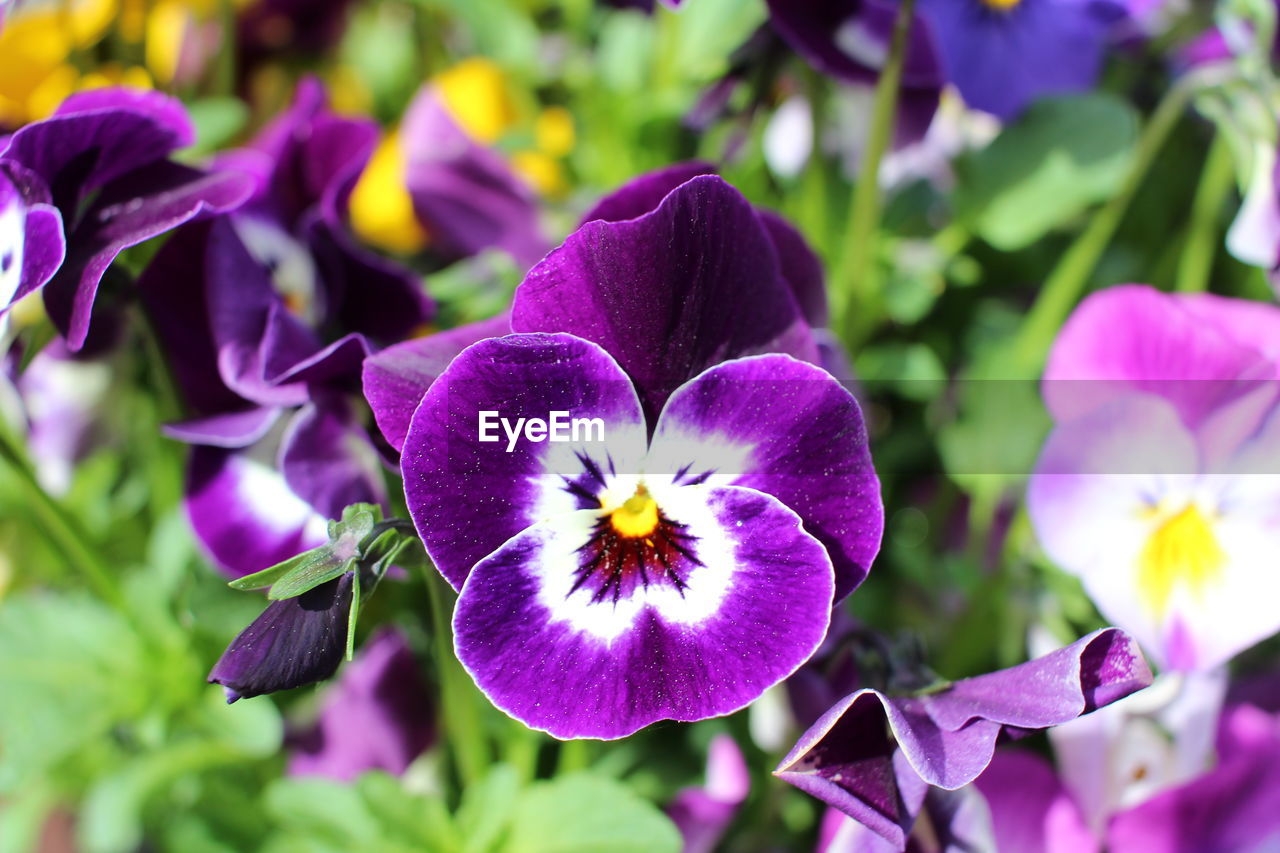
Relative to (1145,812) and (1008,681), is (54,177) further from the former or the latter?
(1145,812)

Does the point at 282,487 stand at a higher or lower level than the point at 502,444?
lower

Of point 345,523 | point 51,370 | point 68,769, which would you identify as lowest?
point 68,769

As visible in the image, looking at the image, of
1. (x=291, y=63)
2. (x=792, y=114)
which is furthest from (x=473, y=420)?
(x=291, y=63)

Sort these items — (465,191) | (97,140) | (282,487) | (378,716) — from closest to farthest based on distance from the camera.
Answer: (97,140) → (282,487) → (378,716) → (465,191)

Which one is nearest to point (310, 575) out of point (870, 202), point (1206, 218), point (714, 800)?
point (714, 800)

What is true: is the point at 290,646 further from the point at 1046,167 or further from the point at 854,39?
the point at 1046,167

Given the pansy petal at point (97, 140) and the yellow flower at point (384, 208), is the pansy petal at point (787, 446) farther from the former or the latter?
the yellow flower at point (384, 208)

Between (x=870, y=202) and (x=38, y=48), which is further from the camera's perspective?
(x=38, y=48)
